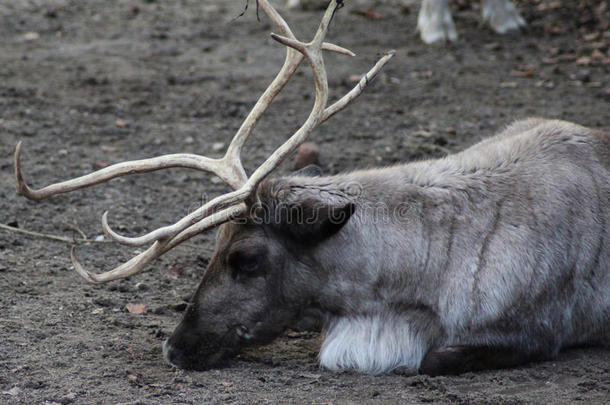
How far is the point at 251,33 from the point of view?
377 inches

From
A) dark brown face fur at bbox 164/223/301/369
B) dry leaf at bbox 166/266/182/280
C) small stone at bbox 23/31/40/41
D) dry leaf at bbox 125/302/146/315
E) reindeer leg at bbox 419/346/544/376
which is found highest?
small stone at bbox 23/31/40/41

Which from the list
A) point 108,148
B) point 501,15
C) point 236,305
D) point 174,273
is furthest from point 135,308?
point 501,15

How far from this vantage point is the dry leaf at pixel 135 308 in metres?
4.34

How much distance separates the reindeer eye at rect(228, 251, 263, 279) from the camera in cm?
375

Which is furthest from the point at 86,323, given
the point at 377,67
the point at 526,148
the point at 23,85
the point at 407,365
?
the point at 23,85

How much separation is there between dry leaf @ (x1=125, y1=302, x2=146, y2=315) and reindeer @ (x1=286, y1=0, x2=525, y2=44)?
5.58 m

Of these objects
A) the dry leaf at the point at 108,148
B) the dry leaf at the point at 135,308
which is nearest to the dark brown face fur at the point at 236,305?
the dry leaf at the point at 135,308

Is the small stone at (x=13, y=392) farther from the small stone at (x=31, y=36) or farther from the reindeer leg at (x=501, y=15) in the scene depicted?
the reindeer leg at (x=501, y=15)

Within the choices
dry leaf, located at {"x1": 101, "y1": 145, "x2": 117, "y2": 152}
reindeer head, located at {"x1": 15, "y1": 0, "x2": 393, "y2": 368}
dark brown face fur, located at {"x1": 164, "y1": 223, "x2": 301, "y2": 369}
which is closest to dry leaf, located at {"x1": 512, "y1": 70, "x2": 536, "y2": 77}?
dry leaf, located at {"x1": 101, "y1": 145, "x2": 117, "y2": 152}

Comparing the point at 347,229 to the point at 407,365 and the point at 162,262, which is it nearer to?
the point at 407,365

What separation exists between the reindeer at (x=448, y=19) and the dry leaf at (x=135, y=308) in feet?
18.3

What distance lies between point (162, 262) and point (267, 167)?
156 cm

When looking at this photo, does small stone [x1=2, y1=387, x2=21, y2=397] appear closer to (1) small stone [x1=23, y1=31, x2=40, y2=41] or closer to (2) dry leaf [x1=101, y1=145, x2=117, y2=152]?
(2) dry leaf [x1=101, y1=145, x2=117, y2=152]

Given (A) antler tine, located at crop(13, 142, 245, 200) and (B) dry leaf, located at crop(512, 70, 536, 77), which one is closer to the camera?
(A) antler tine, located at crop(13, 142, 245, 200)
